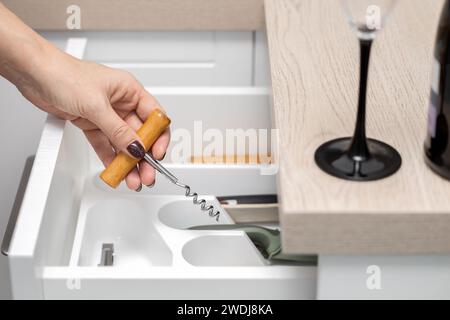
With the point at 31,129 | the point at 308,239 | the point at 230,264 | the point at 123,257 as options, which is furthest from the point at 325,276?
the point at 31,129

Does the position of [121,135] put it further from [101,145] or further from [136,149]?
[101,145]

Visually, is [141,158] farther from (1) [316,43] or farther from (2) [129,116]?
(1) [316,43]

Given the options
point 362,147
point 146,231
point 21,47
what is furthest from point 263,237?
point 21,47

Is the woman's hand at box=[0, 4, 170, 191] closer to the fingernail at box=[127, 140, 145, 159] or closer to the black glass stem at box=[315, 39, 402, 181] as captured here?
the fingernail at box=[127, 140, 145, 159]

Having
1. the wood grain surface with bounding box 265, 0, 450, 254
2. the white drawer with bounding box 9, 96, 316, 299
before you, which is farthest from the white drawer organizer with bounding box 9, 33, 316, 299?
the wood grain surface with bounding box 265, 0, 450, 254

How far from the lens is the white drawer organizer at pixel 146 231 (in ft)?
2.93

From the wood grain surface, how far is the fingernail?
169mm

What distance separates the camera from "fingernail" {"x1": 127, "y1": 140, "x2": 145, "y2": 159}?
1.00m

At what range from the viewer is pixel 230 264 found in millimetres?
1089

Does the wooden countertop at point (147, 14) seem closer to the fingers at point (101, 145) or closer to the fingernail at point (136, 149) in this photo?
the fingers at point (101, 145)

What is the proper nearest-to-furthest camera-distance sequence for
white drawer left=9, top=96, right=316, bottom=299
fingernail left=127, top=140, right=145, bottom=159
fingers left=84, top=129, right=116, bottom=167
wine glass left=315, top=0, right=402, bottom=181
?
wine glass left=315, top=0, right=402, bottom=181 → white drawer left=9, top=96, right=316, bottom=299 → fingernail left=127, top=140, right=145, bottom=159 → fingers left=84, top=129, right=116, bottom=167
